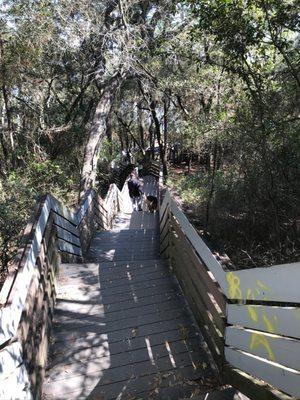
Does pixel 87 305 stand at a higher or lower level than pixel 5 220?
lower

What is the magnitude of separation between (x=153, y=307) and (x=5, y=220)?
4.10 meters

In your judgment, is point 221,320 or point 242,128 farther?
point 242,128

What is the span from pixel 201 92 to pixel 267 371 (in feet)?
52.7

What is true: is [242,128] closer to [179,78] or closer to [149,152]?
[179,78]

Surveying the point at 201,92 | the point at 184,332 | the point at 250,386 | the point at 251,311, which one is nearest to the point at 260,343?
the point at 251,311

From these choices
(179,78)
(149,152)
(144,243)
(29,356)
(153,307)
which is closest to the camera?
(29,356)

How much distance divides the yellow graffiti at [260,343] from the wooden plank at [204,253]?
20.2 inches

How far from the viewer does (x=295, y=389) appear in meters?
2.63

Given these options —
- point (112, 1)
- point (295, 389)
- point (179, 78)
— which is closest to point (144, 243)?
point (295, 389)

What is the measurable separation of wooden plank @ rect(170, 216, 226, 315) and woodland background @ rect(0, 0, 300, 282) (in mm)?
418

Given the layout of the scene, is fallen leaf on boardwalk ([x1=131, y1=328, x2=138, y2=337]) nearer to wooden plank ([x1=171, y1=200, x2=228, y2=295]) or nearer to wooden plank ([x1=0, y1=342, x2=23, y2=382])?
wooden plank ([x1=171, y1=200, x2=228, y2=295])

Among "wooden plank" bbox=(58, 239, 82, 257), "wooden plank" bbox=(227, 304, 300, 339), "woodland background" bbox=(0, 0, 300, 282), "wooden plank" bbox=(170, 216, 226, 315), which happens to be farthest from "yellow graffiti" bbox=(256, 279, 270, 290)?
"wooden plank" bbox=(58, 239, 82, 257)

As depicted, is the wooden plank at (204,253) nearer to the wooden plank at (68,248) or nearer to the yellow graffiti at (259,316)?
the yellow graffiti at (259,316)

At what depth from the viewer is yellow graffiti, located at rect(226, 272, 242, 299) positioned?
336cm
